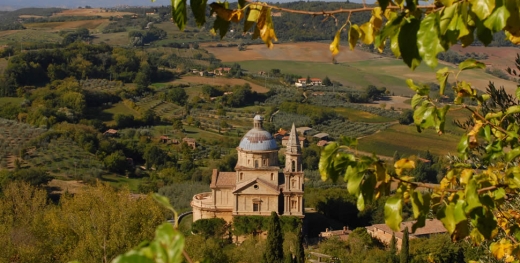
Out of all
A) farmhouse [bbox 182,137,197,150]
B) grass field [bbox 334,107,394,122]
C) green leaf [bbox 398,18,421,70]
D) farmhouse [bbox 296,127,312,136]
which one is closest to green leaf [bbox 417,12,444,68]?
green leaf [bbox 398,18,421,70]

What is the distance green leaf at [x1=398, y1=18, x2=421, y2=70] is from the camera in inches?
108

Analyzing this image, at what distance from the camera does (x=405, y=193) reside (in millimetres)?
3357

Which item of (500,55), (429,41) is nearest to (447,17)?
(429,41)

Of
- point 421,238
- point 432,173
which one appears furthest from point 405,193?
point 432,173

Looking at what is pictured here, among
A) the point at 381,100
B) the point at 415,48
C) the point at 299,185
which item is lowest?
the point at 381,100

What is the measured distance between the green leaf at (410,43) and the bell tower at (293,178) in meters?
26.0

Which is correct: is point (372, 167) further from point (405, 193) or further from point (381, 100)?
point (381, 100)

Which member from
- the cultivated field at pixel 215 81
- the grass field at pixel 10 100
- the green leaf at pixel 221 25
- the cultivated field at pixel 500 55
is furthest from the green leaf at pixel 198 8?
the cultivated field at pixel 215 81

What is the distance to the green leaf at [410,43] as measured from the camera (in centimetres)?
274

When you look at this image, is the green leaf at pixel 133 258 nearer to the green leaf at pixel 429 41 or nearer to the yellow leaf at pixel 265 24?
the green leaf at pixel 429 41

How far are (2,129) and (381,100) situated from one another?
3980cm

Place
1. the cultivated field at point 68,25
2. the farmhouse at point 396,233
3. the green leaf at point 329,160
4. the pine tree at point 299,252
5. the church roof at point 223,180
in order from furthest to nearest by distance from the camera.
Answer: the cultivated field at point 68,25 < the church roof at point 223,180 < the farmhouse at point 396,233 < the pine tree at point 299,252 < the green leaf at point 329,160

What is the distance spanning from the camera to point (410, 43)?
2.75 metres

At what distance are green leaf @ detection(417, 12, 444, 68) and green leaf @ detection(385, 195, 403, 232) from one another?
0.72 m
